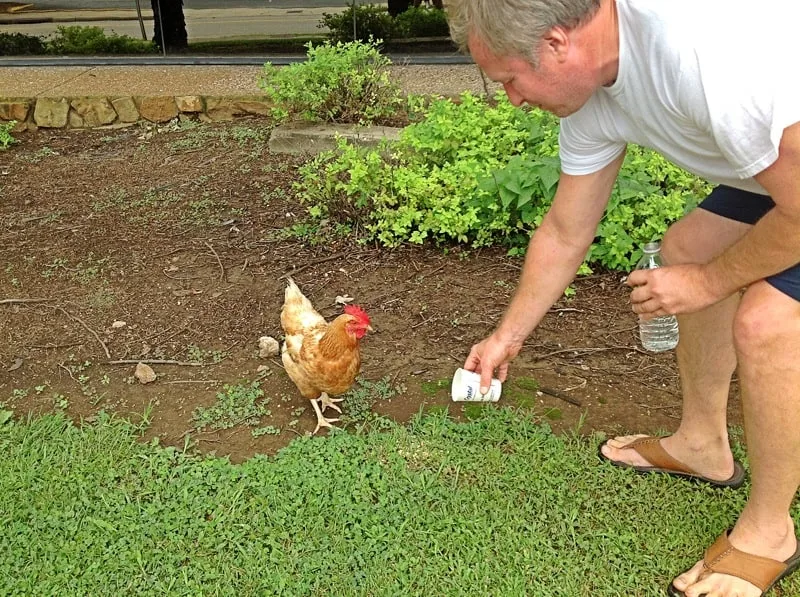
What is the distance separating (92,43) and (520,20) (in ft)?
24.9

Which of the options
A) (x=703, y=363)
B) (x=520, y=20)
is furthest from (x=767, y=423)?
(x=520, y=20)

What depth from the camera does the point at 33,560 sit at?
2561 mm

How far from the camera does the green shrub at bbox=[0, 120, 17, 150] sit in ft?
21.4

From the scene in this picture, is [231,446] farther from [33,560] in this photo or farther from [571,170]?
[571,170]

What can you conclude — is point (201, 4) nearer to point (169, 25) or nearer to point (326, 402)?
point (169, 25)

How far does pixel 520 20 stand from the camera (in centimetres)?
166

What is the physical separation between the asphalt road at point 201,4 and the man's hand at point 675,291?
21.0 ft

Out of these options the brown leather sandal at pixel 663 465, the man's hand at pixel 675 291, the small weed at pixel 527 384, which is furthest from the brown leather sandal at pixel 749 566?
the small weed at pixel 527 384

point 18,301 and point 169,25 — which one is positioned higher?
point 169,25

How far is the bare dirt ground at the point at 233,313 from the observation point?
3289mm

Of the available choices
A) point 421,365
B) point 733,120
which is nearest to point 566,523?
point 421,365

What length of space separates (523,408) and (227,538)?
1.33 meters

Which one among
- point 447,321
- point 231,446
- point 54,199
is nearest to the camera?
point 231,446

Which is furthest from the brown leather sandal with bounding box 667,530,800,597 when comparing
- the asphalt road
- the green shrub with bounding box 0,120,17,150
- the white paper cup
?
the asphalt road
